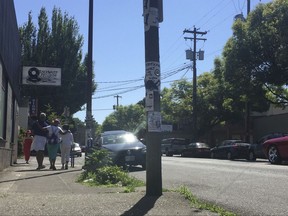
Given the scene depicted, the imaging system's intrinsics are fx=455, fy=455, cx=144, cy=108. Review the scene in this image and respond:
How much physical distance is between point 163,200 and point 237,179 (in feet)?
16.9

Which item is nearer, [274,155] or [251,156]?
[274,155]

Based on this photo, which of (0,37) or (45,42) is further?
(45,42)

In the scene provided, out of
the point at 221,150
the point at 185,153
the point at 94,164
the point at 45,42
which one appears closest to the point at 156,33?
the point at 94,164

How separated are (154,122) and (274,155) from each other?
39.0 feet

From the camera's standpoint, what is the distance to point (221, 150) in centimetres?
2980

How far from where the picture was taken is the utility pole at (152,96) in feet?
23.7

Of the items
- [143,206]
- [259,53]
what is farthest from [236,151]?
[143,206]

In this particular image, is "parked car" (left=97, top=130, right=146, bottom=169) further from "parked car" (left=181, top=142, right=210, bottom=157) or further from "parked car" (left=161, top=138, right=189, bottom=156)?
"parked car" (left=161, top=138, right=189, bottom=156)

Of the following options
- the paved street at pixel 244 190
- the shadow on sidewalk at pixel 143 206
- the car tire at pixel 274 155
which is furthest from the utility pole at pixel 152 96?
the car tire at pixel 274 155

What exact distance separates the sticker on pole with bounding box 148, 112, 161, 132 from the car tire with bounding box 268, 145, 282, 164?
11.6 meters

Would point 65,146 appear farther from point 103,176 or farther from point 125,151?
point 103,176

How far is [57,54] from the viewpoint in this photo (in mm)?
40062

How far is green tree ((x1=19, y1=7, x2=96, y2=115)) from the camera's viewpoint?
39.7 m

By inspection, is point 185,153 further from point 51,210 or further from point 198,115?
point 51,210
